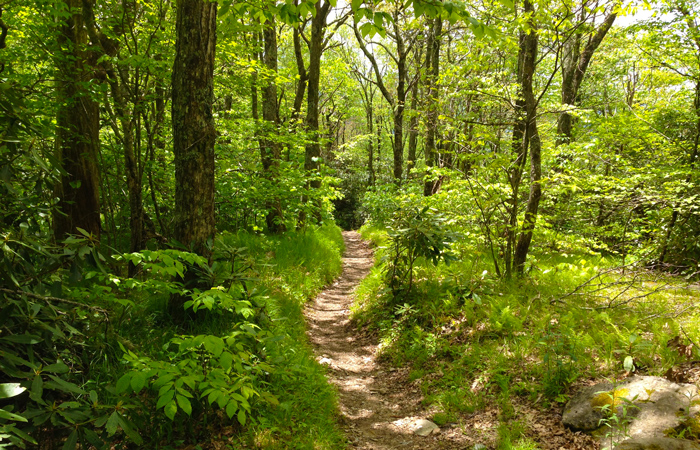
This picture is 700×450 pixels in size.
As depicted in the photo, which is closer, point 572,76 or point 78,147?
point 78,147

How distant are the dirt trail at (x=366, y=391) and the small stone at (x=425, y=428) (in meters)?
0.05

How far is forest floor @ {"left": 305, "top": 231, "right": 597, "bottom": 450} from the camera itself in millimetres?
3111

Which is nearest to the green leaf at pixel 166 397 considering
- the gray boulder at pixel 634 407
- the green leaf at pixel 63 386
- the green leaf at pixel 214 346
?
the green leaf at pixel 214 346

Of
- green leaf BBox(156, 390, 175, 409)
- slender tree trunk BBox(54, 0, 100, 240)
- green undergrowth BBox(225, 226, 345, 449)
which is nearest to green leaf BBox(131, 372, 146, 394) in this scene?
green leaf BBox(156, 390, 175, 409)

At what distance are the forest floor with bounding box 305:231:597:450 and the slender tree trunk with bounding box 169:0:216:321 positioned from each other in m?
2.15

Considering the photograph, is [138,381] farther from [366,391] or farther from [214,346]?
[366,391]

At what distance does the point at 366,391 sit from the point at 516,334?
76.5 inches

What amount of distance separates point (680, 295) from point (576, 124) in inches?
267

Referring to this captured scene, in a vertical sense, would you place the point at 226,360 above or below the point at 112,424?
above

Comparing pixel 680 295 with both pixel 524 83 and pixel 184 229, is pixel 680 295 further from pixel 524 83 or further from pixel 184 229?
pixel 184 229

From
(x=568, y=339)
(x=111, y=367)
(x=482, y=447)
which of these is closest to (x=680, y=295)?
(x=568, y=339)

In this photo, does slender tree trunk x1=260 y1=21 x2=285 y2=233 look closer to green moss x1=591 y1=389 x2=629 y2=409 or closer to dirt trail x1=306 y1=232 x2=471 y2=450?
dirt trail x1=306 y1=232 x2=471 y2=450

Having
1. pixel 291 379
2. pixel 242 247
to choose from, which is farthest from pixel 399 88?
pixel 291 379

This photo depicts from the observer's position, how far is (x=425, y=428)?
11.4 ft
